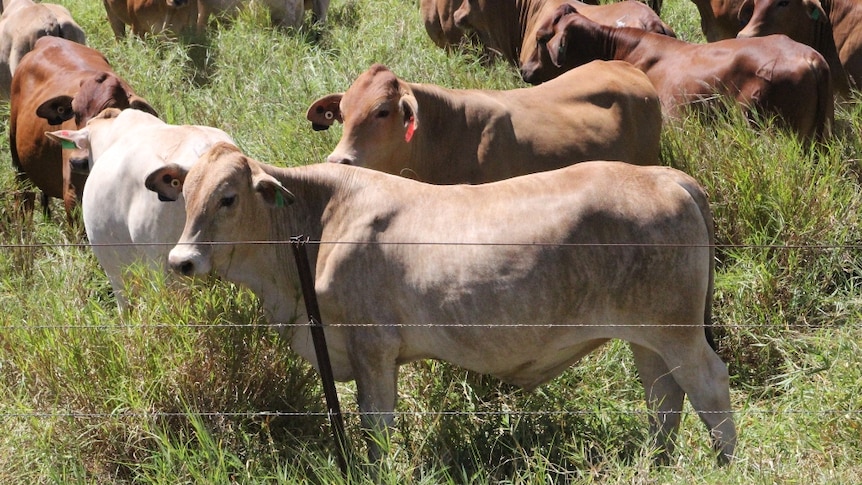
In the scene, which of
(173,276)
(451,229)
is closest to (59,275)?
(173,276)

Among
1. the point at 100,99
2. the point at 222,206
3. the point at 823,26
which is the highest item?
the point at 222,206

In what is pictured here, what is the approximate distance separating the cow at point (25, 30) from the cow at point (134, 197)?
459 cm

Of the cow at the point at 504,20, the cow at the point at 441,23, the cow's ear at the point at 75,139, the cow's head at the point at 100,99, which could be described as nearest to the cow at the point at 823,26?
the cow at the point at 504,20

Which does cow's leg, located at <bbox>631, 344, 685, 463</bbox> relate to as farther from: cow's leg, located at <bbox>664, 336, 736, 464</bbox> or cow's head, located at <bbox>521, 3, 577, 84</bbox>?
cow's head, located at <bbox>521, 3, 577, 84</bbox>

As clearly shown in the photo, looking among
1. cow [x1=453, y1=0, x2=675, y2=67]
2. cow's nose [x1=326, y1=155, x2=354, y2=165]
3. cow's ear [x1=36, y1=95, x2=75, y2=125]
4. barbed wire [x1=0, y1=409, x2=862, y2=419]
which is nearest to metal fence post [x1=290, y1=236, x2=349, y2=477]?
barbed wire [x1=0, y1=409, x2=862, y2=419]

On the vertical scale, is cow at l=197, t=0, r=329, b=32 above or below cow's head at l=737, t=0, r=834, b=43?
below

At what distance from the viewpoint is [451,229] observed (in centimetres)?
496

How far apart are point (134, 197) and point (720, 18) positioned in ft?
23.2

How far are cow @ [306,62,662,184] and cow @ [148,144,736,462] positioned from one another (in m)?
1.52

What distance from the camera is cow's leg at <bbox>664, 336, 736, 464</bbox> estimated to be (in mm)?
4883

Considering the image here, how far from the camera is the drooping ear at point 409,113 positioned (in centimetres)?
644

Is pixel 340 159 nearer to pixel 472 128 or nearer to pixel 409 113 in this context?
pixel 409 113

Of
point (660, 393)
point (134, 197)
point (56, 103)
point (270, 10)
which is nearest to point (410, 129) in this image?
point (134, 197)

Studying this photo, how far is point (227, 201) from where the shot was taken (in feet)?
16.2
